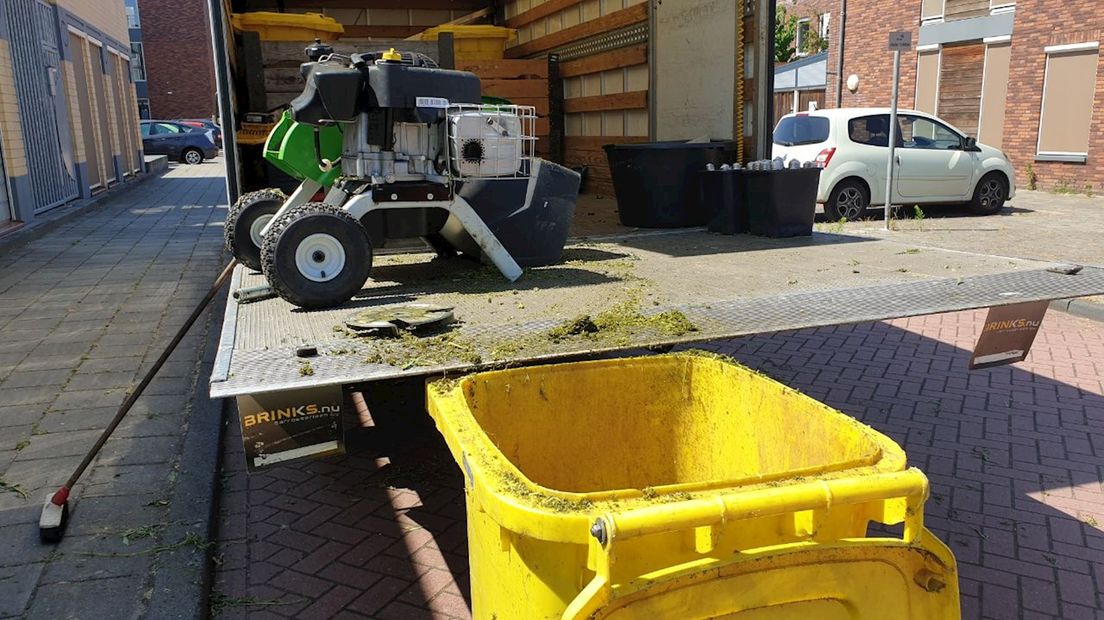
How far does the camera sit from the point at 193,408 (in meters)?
4.93

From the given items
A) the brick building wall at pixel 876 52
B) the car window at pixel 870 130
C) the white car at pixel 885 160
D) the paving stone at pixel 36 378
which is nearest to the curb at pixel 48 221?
the paving stone at pixel 36 378

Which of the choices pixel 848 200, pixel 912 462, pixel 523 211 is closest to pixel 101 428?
pixel 523 211

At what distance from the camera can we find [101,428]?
4617mm

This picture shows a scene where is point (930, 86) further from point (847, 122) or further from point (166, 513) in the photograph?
point (166, 513)

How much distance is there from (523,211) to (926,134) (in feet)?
34.8

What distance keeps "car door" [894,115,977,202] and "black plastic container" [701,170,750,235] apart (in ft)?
26.0

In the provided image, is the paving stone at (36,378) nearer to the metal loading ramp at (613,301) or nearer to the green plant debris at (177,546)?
the metal loading ramp at (613,301)

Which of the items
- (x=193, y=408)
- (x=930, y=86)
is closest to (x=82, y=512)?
(x=193, y=408)

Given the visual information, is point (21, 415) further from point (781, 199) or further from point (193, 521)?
point (781, 199)

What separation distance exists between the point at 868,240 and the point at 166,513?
3.95 m

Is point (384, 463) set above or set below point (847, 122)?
below

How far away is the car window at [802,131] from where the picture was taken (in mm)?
12477

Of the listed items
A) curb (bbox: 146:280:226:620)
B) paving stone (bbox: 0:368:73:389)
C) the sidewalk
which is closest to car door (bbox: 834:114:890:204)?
the sidewalk

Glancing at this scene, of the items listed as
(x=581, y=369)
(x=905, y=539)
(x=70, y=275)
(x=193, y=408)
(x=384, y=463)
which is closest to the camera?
(x=905, y=539)
